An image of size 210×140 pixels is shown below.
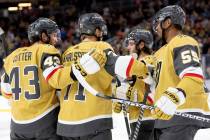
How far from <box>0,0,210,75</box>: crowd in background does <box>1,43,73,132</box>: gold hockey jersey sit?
729 cm

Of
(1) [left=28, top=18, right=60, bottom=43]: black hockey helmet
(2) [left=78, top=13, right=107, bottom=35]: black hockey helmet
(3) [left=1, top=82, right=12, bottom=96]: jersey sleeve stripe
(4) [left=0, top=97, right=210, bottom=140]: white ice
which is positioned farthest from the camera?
(4) [left=0, top=97, right=210, bottom=140]: white ice

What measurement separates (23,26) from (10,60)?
1006 centimetres

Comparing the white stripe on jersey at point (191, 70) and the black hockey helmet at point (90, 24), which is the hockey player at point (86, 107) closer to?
the black hockey helmet at point (90, 24)

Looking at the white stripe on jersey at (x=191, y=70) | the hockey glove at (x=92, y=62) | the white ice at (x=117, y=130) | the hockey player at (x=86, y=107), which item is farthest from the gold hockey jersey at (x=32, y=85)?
the white ice at (x=117, y=130)

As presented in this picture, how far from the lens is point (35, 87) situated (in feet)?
9.22

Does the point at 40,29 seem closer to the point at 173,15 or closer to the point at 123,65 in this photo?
the point at 123,65

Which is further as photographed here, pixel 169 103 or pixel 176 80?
pixel 176 80

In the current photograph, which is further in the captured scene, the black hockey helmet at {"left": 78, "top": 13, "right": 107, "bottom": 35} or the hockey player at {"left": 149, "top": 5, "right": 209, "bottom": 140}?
the black hockey helmet at {"left": 78, "top": 13, "right": 107, "bottom": 35}

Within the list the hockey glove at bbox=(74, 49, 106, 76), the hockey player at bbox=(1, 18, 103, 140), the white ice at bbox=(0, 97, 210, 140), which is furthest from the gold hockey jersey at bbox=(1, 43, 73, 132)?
the white ice at bbox=(0, 97, 210, 140)

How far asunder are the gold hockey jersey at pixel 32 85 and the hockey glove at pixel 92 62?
247 millimetres

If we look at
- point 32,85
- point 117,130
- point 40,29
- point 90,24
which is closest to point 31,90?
point 32,85

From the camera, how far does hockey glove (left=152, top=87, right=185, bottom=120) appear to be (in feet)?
7.63

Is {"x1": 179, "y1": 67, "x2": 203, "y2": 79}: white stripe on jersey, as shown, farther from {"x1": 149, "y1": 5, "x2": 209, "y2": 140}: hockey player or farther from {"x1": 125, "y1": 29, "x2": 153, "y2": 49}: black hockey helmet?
{"x1": 125, "y1": 29, "x2": 153, "y2": 49}: black hockey helmet

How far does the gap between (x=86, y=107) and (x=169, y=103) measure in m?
0.50
